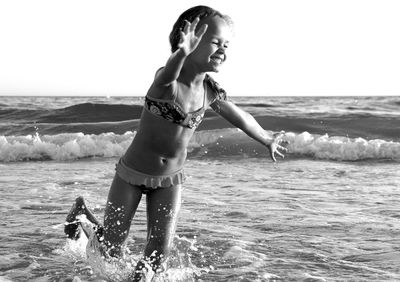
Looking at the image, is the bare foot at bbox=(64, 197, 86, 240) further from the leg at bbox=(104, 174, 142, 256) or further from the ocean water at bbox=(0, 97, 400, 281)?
the leg at bbox=(104, 174, 142, 256)

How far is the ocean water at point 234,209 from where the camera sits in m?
4.27

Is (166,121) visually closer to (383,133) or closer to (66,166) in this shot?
(66,166)

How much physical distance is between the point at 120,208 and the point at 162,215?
261 millimetres

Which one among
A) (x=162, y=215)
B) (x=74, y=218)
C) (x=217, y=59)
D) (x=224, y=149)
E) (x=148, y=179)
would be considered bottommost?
(x=224, y=149)

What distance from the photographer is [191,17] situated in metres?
3.59

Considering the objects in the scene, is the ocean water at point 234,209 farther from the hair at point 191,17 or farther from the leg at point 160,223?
the hair at point 191,17

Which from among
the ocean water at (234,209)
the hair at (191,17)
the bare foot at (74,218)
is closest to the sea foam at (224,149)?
the ocean water at (234,209)

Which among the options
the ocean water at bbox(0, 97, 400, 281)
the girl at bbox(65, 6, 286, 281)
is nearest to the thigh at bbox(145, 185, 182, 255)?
the girl at bbox(65, 6, 286, 281)

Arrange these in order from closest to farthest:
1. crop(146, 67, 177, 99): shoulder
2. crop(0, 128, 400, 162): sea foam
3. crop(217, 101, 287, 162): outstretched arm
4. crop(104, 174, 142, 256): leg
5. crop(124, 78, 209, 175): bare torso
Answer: crop(146, 67, 177, 99): shoulder
crop(124, 78, 209, 175): bare torso
crop(104, 174, 142, 256): leg
crop(217, 101, 287, 162): outstretched arm
crop(0, 128, 400, 162): sea foam

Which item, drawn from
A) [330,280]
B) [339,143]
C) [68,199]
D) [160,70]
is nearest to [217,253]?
[330,280]

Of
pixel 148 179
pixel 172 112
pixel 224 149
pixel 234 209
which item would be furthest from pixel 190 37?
pixel 224 149

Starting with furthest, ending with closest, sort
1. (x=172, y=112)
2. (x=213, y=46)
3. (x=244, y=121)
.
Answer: (x=244, y=121)
(x=172, y=112)
(x=213, y=46)

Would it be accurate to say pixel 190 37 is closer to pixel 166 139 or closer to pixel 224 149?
pixel 166 139

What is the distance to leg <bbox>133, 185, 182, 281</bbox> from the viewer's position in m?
3.80
